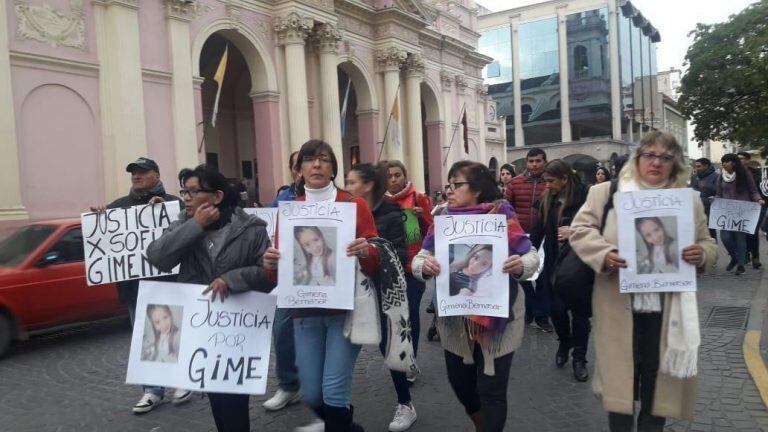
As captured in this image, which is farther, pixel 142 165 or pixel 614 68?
pixel 614 68

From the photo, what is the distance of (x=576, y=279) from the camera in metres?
3.36

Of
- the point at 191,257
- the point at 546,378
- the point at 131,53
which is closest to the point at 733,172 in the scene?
the point at 546,378

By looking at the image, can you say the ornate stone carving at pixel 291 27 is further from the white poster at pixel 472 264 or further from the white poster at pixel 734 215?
the white poster at pixel 472 264

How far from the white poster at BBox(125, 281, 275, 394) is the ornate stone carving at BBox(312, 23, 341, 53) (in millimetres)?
19350

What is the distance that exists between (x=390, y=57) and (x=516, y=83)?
3803cm

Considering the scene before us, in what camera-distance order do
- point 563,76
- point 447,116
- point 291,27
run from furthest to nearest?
1. point 563,76
2. point 447,116
3. point 291,27

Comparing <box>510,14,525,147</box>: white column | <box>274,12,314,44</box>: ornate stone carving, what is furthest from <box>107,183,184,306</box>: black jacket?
<box>510,14,525,147</box>: white column

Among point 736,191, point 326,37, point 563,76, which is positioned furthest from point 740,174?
point 563,76

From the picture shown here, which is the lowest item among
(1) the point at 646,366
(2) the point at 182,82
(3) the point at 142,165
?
(1) the point at 646,366

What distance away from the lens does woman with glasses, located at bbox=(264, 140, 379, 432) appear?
343 centimetres

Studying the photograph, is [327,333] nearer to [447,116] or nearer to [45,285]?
[45,285]

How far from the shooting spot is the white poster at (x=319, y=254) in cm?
340

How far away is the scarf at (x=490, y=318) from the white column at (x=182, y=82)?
14.6 meters

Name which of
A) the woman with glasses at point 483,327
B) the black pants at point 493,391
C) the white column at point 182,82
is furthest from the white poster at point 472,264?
the white column at point 182,82
